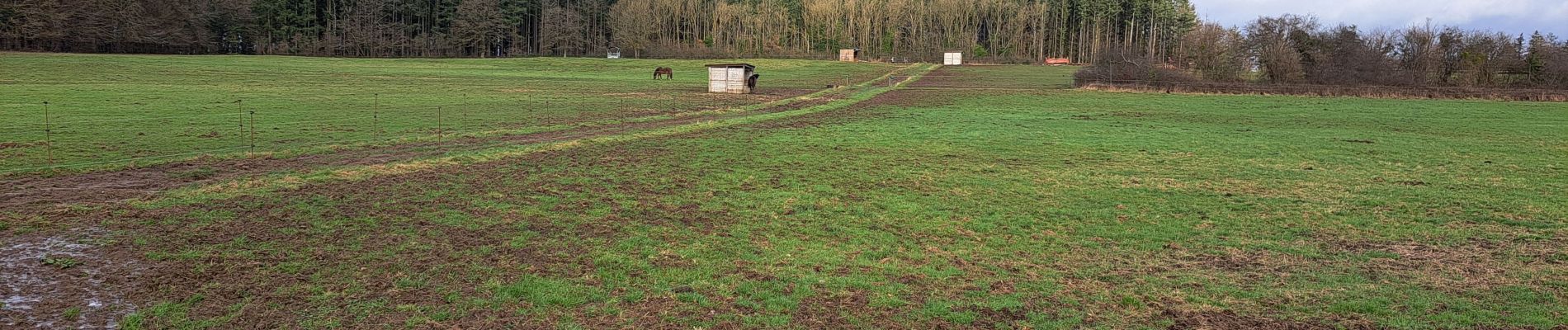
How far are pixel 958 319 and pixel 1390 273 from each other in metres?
4.86

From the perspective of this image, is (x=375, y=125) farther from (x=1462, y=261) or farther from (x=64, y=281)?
(x=1462, y=261)

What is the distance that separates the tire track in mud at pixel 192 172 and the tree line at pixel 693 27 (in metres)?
88.3

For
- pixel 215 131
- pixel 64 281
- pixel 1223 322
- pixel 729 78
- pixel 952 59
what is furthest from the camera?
pixel 952 59

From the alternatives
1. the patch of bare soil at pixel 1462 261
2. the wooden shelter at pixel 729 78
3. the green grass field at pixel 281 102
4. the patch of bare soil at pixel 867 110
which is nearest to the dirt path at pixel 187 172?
the green grass field at pixel 281 102

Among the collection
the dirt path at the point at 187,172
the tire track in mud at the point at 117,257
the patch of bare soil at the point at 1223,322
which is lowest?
the patch of bare soil at the point at 1223,322

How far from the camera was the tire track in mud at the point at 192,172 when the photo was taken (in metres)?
12.6

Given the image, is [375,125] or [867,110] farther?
[867,110]

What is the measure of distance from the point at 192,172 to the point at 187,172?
0.10 metres

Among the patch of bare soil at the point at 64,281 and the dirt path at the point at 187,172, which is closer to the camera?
the patch of bare soil at the point at 64,281

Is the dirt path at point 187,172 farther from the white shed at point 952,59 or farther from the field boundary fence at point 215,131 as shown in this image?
the white shed at point 952,59

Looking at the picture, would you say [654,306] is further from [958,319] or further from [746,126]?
[746,126]

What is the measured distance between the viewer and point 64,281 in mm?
8281

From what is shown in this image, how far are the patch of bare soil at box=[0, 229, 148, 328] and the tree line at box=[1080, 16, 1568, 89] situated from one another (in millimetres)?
53396

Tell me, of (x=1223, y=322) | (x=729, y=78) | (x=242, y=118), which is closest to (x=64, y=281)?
(x=1223, y=322)
